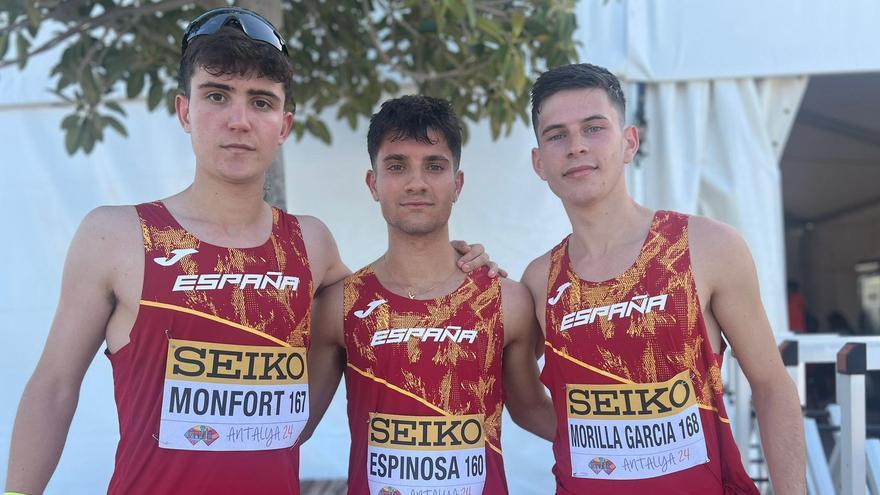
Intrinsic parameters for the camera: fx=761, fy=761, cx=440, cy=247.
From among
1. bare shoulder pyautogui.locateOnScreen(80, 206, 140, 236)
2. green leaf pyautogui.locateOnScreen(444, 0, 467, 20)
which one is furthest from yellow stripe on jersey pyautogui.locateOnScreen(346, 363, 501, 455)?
green leaf pyautogui.locateOnScreen(444, 0, 467, 20)

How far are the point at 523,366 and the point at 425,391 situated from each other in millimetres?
381

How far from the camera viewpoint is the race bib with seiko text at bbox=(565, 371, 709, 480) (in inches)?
74.4

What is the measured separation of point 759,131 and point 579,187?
9.84 feet

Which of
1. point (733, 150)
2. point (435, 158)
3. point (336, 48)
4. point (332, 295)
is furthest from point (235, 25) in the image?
point (733, 150)

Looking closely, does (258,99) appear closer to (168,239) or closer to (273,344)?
(168,239)

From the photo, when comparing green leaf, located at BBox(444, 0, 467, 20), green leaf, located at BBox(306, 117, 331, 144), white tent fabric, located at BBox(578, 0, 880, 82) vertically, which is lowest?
green leaf, located at BBox(444, 0, 467, 20)

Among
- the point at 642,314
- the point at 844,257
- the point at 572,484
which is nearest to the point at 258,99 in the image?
the point at 642,314

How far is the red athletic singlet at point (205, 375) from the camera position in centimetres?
177

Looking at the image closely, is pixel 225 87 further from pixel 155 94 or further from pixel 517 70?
pixel 155 94

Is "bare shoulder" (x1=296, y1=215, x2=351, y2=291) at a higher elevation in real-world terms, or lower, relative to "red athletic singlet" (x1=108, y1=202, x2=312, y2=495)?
higher

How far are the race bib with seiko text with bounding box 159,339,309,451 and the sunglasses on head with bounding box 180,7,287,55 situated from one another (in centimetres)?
79

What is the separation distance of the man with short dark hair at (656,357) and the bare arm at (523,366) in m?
0.19

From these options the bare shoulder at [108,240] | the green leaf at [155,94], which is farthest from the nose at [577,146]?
the green leaf at [155,94]

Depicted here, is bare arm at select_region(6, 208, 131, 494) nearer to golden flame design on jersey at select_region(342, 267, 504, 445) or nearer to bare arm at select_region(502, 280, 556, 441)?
golden flame design on jersey at select_region(342, 267, 504, 445)
